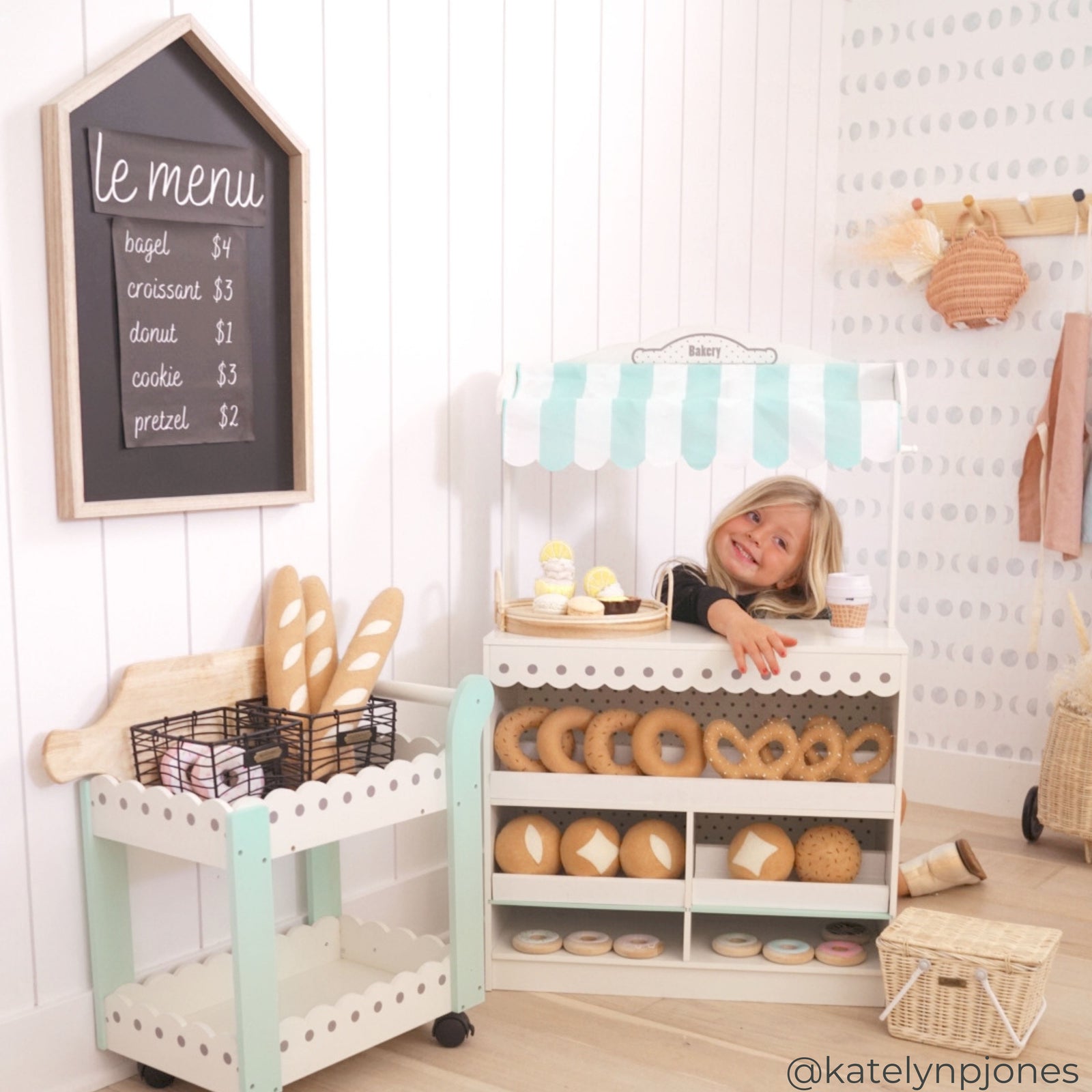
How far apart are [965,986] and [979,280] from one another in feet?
5.93

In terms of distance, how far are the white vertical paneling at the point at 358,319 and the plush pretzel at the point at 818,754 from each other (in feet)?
2.44

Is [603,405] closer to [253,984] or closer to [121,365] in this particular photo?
[121,365]

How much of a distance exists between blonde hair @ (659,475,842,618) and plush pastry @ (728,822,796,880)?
411 mm

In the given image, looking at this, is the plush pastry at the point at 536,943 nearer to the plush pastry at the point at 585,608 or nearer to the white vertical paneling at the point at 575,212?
the plush pastry at the point at 585,608

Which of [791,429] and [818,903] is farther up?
[791,429]

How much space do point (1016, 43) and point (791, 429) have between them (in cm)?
161

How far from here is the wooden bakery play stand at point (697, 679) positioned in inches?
87.2

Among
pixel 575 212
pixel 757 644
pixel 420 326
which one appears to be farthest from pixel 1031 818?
pixel 420 326

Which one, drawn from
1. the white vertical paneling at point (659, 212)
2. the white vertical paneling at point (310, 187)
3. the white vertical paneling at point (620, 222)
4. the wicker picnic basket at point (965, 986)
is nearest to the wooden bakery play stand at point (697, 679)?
the wicker picnic basket at point (965, 986)

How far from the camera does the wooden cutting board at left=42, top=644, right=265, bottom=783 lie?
1833 millimetres

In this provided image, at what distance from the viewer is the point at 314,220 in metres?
2.16

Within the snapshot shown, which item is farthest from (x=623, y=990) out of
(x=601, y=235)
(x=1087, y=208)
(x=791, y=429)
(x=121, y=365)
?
(x=1087, y=208)

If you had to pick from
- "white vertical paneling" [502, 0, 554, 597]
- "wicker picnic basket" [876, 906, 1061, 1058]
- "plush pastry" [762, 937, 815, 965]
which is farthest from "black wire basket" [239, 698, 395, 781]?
"wicker picnic basket" [876, 906, 1061, 1058]

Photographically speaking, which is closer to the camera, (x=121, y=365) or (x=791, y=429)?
(x=121, y=365)
